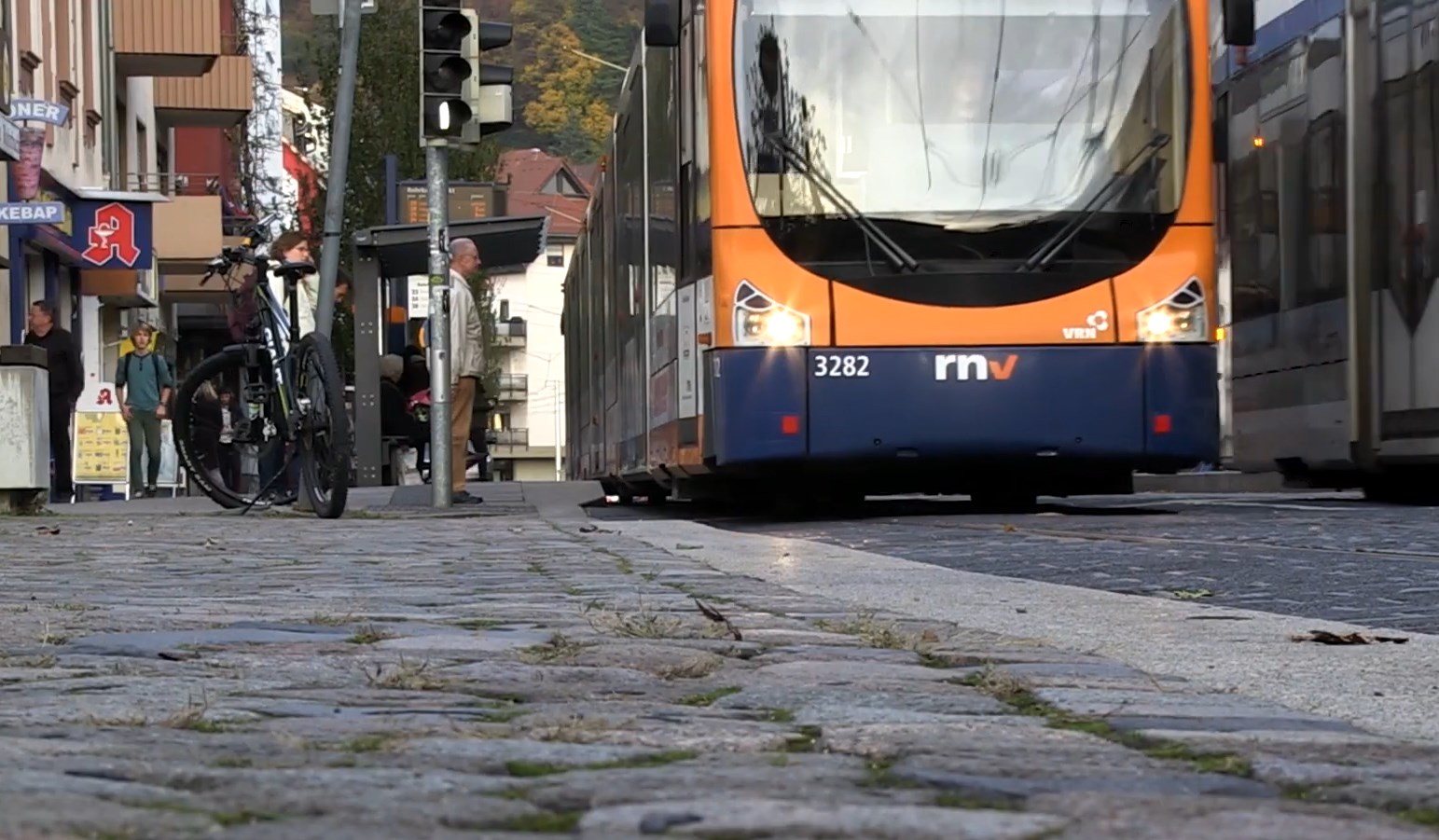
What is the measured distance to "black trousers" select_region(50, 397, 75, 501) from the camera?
21.3 metres

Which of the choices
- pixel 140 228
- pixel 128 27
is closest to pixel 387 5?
pixel 128 27

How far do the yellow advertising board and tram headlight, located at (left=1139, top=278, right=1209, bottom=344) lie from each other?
14.7 metres

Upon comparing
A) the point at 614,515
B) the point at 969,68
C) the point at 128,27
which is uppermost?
the point at 128,27

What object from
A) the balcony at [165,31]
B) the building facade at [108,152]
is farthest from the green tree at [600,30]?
the balcony at [165,31]

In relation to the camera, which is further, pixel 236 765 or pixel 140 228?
pixel 140 228

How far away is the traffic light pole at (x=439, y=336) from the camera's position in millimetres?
16047

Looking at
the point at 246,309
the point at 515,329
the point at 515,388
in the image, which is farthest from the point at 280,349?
the point at 515,388

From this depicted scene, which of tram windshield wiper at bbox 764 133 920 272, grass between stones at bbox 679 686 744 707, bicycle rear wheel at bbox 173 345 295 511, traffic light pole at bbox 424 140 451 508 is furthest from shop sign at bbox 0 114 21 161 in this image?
grass between stones at bbox 679 686 744 707

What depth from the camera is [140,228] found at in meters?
29.2

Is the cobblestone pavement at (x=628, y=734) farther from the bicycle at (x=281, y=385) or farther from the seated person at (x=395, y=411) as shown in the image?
the seated person at (x=395, y=411)

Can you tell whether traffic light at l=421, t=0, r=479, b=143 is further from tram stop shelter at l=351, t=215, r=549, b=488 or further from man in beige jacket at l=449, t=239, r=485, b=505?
tram stop shelter at l=351, t=215, r=549, b=488

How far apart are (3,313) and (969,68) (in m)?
14.4

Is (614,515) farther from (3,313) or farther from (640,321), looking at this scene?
(3,313)

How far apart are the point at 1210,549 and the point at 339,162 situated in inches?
500
